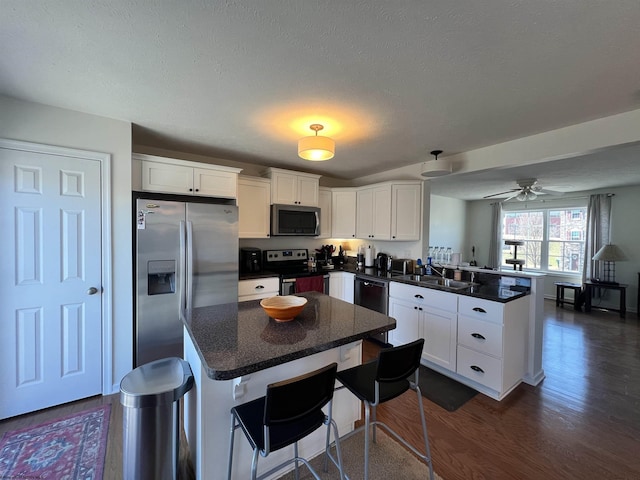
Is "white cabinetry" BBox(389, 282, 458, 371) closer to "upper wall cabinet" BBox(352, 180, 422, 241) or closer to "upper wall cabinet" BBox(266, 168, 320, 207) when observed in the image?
"upper wall cabinet" BBox(352, 180, 422, 241)

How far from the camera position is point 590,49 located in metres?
1.37

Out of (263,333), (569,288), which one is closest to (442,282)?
(263,333)

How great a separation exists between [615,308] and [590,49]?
20.5 feet

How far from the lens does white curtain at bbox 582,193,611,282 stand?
537 cm

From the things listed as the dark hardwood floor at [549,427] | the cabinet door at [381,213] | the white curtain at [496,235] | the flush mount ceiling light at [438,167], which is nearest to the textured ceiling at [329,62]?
the flush mount ceiling light at [438,167]

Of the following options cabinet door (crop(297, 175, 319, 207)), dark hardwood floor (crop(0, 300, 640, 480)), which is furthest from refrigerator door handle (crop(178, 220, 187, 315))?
cabinet door (crop(297, 175, 319, 207))

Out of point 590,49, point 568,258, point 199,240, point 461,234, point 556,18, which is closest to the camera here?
point 556,18

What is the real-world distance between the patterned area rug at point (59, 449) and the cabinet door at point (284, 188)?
8.88ft

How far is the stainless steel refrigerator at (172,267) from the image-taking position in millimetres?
2426

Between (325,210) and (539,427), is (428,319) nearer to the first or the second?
(539,427)

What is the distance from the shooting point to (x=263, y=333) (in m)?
1.45

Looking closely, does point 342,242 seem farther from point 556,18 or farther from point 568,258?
point 568,258

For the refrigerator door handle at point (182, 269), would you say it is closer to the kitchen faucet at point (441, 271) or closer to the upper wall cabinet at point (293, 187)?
the upper wall cabinet at point (293, 187)

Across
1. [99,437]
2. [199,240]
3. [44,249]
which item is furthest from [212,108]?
[99,437]
